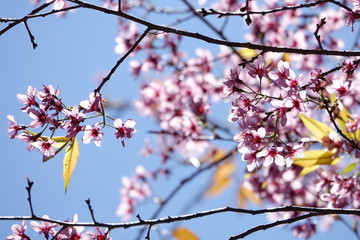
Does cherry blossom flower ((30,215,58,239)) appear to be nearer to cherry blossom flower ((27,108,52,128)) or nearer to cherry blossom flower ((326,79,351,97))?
cherry blossom flower ((27,108,52,128))

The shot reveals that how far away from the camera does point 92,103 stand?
5.84 feet

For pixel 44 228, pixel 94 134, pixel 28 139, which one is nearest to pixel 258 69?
pixel 94 134

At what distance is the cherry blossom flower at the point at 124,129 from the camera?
1896 mm

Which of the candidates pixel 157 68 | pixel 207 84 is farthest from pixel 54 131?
pixel 207 84

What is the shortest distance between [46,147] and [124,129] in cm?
33

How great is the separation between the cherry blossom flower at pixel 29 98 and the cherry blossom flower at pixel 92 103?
252mm

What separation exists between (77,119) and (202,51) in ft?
12.0

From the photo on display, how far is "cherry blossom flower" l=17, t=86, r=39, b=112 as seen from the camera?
6.20 ft

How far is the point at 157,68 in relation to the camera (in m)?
4.73

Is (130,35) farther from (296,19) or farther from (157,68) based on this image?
(296,19)

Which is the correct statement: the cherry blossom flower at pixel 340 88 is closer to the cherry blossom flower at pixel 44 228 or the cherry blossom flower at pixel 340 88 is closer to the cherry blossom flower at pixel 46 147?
the cherry blossom flower at pixel 46 147

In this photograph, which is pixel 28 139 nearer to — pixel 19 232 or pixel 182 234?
pixel 19 232

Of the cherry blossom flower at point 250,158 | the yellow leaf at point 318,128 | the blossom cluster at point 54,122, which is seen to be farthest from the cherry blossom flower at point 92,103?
the yellow leaf at point 318,128

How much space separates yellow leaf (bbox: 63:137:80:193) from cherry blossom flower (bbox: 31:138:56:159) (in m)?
0.09
